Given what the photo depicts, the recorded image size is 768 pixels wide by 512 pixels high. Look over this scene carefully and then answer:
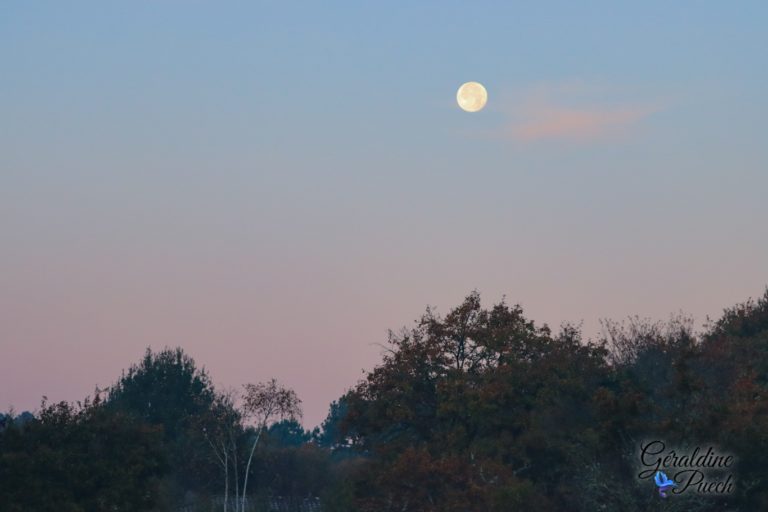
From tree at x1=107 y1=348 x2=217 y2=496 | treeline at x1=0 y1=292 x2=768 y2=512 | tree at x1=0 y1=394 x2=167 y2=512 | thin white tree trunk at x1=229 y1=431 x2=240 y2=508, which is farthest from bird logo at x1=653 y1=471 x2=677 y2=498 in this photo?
tree at x1=107 y1=348 x2=217 y2=496

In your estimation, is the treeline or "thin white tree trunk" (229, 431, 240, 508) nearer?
the treeline

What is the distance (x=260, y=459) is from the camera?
8031cm

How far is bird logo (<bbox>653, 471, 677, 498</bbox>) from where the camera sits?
41688mm

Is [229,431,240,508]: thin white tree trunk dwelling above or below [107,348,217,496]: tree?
below

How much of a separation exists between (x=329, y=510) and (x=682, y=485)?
2605 cm

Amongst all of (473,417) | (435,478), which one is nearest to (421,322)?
(473,417)

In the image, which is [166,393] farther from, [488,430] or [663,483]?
[663,483]

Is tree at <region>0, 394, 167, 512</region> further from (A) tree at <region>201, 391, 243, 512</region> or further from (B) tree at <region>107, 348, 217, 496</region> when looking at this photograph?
(B) tree at <region>107, 348, 217, 496</region>

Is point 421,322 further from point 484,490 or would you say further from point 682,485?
point 682,485

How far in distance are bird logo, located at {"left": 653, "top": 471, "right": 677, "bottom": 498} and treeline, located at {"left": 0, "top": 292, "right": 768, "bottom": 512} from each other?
0.42 meters

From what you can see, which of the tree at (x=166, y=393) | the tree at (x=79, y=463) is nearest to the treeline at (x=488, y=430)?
the tree at (x=79, y=463)

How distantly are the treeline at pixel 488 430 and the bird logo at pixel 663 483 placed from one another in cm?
42

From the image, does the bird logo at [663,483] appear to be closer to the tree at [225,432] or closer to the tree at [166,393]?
the tree at [225,432]

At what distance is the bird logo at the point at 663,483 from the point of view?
4169cm
